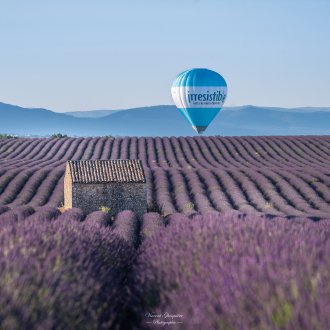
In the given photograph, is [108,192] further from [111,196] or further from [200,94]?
[200,94]

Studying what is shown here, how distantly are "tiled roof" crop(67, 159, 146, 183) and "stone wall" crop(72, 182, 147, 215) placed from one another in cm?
28

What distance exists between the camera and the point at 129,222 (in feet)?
77.9

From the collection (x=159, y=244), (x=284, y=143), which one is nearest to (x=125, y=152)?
(x=284, y=143)

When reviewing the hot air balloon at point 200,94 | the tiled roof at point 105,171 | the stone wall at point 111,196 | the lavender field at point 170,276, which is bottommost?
the stone wall at point 111,196

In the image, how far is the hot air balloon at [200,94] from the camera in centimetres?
7725

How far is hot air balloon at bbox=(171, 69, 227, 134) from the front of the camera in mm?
77250

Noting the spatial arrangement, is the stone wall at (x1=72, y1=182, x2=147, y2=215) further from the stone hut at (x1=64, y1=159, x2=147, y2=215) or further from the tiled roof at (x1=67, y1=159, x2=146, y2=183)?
the tiled roof at (x1=67, y1=159, x2=146, y2=183)

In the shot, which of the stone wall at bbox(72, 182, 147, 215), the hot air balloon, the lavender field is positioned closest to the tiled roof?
the stone wall at bbox(72, 182, 147, 215)

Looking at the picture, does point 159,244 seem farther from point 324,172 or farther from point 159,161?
point 159,161

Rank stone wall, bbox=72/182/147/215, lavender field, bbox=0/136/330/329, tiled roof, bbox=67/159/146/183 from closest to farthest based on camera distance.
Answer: lavender field, bbox=0/136/330/329 → stone wall, bbox=72/182/147/215 → tiled roof, bbox=67/159/146/183

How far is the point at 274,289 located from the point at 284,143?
80.2 meters

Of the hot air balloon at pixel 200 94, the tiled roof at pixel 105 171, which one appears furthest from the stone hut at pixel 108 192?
the hot air balloon at pixel 200 94

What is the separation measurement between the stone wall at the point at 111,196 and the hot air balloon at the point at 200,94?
122 feet

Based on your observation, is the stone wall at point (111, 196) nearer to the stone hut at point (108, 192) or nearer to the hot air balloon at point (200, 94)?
the stone hut at point (108, 192)
